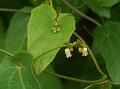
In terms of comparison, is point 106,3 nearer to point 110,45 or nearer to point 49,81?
point 110,45

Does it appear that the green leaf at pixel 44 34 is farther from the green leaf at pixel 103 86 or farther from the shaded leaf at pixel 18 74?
the green leaf at pixel 103 86

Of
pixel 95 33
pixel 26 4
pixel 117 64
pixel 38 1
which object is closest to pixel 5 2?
pixel 26 4

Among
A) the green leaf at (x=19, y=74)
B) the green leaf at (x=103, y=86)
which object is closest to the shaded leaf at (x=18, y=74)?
the green leaf at (x=19, y=74)

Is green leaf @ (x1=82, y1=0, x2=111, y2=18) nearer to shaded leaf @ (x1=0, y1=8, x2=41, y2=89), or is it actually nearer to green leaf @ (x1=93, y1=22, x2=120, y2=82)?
green leaf @ (x1=93, y1=22, x2=120, y2=82)

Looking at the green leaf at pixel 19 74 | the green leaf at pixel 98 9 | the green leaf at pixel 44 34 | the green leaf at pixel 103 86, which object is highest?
the green leaf at pixel 98 9

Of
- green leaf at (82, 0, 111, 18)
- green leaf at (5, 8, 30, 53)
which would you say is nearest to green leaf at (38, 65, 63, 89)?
green leaf at (5, 8, 30, 53)

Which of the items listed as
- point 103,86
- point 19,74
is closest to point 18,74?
point 19,74
